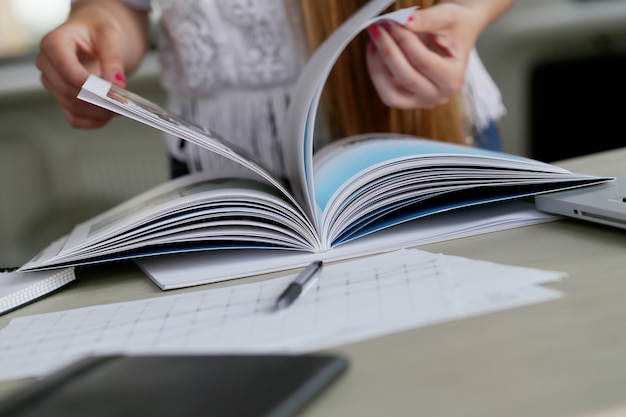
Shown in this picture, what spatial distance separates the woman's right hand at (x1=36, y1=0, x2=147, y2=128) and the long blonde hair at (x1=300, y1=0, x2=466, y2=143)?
264mm

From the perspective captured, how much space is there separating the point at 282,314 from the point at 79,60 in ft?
1.74

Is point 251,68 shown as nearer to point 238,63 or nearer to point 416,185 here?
point 238,63

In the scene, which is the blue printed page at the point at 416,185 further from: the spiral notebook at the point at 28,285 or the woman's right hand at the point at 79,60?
the woman's right hand at the point at 79,60

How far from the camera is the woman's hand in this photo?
70 cm

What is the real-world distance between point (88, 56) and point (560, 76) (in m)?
1.67

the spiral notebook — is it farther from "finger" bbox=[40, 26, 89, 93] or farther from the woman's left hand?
the woman's left hand

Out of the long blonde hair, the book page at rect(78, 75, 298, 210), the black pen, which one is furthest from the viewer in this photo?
the long blonde hair

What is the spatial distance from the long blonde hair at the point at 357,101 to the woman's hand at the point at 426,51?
14cm

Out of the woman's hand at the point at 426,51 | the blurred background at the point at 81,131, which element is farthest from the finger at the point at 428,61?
the blurred background at the point at 81,131

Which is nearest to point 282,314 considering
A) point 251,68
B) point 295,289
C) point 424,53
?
point 295,289

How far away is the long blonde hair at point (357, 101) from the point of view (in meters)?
0.94

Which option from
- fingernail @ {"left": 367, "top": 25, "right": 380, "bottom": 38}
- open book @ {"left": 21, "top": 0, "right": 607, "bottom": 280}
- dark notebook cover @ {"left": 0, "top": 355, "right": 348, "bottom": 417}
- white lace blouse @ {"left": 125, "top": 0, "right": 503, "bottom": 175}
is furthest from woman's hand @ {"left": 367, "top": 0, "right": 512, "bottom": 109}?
dark notebook cover @ {"left": 0, "top": 355, "right": 348, "bottom": 417}

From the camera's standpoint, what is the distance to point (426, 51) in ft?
2.31

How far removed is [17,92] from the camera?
2.19 meters
